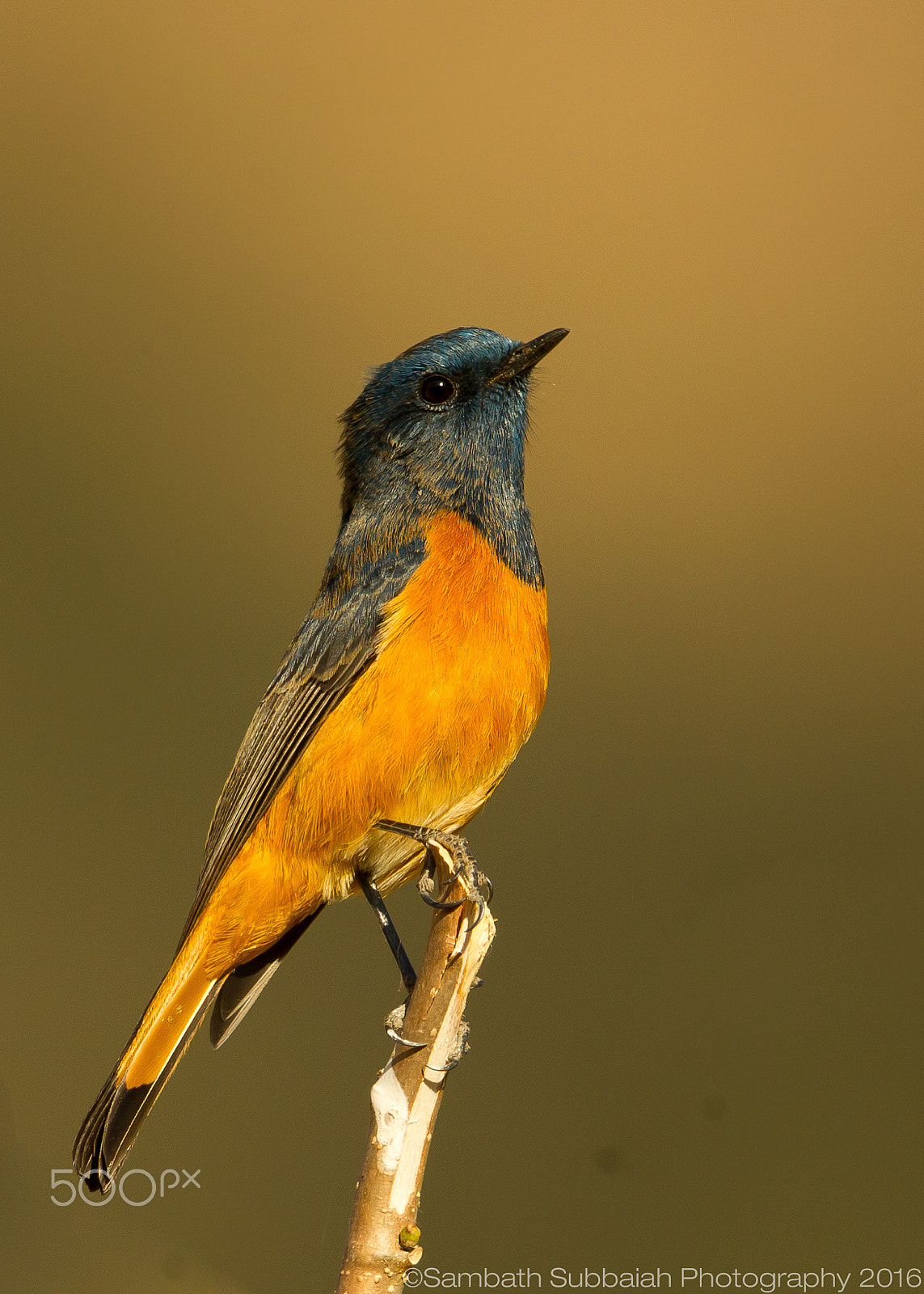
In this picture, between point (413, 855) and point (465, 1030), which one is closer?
point (465, 1030)

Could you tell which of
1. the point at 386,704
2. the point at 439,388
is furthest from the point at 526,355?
the point at 386,704

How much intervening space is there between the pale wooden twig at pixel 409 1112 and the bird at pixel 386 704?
443mm

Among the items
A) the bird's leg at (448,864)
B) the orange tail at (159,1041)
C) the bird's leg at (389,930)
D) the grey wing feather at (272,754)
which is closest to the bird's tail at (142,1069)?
the orange tail at (159,1041)

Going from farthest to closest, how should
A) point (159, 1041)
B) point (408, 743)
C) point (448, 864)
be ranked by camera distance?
point (159, 1041) < point (408, 743) < point (448, 864)

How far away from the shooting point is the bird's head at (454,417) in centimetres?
327

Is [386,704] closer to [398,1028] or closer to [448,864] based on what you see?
[448,864]

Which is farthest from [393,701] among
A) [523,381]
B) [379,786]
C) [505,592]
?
[523,381]

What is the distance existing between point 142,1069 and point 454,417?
212 centimetres

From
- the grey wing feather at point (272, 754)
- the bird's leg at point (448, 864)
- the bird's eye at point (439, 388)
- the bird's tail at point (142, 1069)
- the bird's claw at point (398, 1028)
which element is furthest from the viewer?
the bird's eye at point (439, 388)

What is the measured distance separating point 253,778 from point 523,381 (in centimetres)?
153

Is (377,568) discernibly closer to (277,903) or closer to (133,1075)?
(277,903)

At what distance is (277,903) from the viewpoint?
3.05 metres

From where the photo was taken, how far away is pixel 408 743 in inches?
112

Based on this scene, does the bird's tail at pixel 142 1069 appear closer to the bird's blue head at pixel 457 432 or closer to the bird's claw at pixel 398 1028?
the bird's claw at pixel 398 1028
